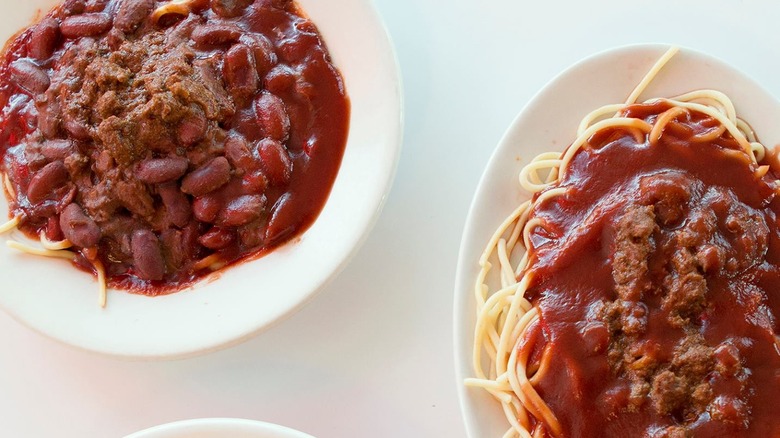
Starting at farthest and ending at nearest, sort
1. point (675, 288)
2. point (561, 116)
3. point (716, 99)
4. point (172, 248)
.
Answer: point (172, 248) → point (561, 116) → point (716, 99) → point (675, 288)

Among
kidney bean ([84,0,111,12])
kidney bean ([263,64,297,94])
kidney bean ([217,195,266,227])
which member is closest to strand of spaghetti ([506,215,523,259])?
kidney bean ([217,195,266,227])

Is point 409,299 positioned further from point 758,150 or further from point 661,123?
point 758,150

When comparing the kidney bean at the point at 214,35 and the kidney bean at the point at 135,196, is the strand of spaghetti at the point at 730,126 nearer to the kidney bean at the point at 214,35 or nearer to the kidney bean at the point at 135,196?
the kidney bean at the point at 214,35

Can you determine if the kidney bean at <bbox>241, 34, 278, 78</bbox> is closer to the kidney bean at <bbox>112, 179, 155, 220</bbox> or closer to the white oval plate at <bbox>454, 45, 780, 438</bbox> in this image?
the kidney bean at <bbox>112, 179, 155, 220</bbox>

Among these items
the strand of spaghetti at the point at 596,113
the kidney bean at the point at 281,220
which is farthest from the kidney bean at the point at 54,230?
the strand of spaghetti at the point at 596,113

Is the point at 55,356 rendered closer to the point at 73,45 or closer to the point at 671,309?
the point at 73,45

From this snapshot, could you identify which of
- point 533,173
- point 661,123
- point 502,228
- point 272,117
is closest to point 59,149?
point 272,117
